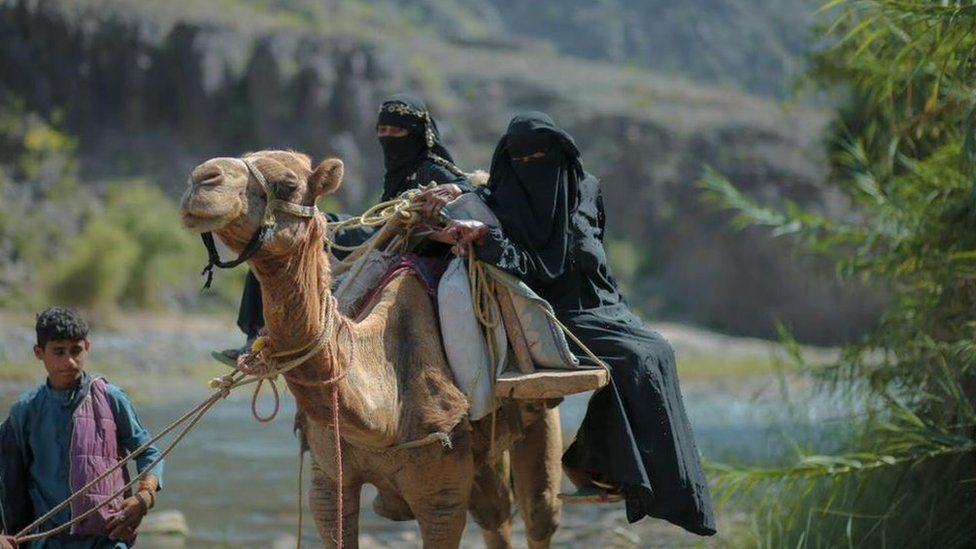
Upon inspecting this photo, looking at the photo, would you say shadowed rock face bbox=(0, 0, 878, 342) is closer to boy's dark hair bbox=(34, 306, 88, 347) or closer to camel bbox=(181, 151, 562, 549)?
camel bbox=(181, 151, 562, 549)

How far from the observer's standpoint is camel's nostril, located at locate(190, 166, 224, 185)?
522cm

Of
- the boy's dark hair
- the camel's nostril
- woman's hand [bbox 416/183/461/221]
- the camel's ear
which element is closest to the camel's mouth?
the camel's nostril

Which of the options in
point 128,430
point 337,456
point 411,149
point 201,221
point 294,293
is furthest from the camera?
point 411,149

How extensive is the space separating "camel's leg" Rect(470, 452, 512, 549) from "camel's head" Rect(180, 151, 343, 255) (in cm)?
255

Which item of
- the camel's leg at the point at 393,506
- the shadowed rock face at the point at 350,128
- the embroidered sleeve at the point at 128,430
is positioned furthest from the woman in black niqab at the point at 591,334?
the shadowed rock face at the point at 350,128

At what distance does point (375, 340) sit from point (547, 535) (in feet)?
6.20

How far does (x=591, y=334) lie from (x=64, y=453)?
237cm

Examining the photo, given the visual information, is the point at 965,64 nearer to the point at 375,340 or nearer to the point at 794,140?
the point at 375,340

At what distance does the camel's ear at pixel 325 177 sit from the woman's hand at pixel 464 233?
1.03m

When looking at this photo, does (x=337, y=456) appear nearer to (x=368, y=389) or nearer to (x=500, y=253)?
(x=368, y=389)

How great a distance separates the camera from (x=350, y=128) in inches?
1698

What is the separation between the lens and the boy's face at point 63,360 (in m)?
6.18

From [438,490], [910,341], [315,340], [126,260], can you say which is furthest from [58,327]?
[126,260]

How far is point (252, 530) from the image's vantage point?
13188 mm
